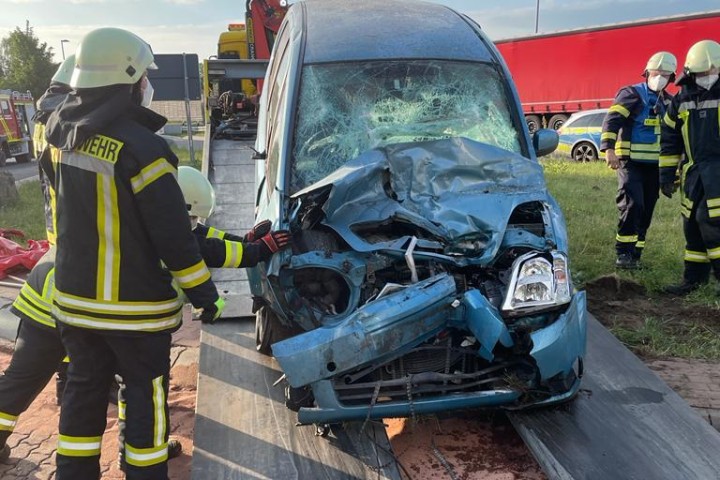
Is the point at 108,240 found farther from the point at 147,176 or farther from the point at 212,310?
the point at 212,310

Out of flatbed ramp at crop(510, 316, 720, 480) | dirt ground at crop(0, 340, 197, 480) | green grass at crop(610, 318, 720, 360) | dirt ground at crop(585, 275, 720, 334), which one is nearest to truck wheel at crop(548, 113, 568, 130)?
dirt ground at crop(585, 275, 720, 334)

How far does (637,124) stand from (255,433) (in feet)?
15.3

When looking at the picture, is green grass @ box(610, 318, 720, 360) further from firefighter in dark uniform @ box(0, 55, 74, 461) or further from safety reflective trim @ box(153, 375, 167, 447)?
firefighter in dark uniform @ box(0, 55, 74, 461)

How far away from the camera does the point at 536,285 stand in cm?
270

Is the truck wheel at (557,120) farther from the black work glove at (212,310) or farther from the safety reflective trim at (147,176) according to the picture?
the safety reflective trim at (147,176)

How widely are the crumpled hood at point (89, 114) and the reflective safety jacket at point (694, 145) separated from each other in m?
4.34

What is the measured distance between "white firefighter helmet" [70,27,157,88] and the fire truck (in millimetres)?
20988

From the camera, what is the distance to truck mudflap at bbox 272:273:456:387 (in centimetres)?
256

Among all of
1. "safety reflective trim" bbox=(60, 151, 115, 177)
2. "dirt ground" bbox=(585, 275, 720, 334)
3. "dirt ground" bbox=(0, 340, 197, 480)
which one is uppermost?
"safety reflective trim" bbox=(60, 151, 115, 177)

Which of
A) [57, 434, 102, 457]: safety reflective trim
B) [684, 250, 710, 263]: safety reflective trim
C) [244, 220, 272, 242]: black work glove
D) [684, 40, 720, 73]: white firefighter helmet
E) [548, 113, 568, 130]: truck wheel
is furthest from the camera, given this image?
[548, 113, 568, 130]: truck wheel

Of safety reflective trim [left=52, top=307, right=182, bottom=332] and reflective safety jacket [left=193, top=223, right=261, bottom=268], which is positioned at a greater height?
reflective safety jacket [left=193, top=223, right=261, bottom=268]

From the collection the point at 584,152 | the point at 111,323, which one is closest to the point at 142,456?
the point at 111,323

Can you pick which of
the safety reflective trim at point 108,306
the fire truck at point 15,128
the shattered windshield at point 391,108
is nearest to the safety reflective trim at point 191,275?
the safety reflective trim at point 108,306

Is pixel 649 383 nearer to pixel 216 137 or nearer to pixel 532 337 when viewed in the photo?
pixel 532 337
